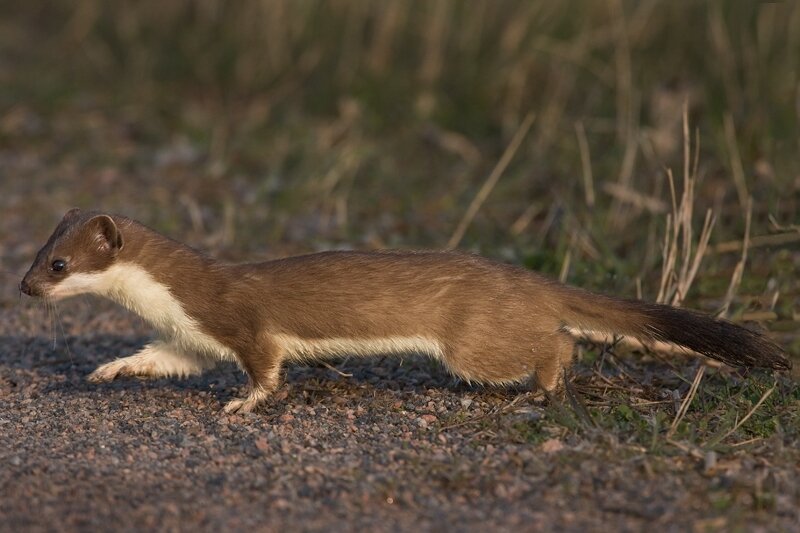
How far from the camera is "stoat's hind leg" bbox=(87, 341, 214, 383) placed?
4.80 metres

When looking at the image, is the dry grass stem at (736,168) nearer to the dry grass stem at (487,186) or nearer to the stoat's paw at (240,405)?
the dry grass stem at (487,186)

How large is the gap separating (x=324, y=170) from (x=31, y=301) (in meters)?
2.52

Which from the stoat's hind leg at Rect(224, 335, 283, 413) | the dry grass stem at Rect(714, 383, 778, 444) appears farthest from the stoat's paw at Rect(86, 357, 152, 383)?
the dry grass stem at Rect(714, 383, 778, 444)

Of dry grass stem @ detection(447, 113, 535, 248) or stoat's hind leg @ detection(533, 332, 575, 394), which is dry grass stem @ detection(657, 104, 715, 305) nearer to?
stoat's hind leg @ detection(533, 332, 575, 394)

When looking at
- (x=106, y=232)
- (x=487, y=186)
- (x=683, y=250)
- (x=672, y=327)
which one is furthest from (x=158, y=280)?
(x=683, y=250)

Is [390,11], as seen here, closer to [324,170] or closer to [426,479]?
[324,170]

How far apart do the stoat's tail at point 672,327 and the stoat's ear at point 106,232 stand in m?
→ 1.80

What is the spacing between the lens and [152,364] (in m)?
4.82

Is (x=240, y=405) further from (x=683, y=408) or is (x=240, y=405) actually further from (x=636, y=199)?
(x=636, y=199)

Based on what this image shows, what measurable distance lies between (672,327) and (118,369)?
2.27m

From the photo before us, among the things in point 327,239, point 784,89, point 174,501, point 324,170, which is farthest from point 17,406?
point 784,89

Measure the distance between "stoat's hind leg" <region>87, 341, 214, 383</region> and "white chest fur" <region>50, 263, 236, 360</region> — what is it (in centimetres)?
12

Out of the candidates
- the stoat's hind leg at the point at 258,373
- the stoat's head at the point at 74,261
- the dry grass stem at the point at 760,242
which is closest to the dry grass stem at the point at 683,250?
the dry grass stem at the point at 760,242

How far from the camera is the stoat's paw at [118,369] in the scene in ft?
15.7
